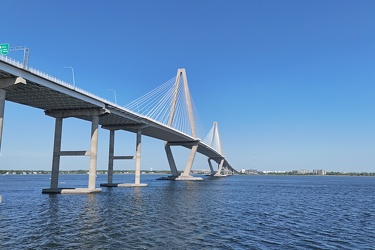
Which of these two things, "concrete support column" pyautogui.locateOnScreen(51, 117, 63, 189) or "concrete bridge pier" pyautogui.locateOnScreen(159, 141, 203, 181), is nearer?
"concrete support column" pyautogui.locateOnScreen(51, 117, 63, 189)

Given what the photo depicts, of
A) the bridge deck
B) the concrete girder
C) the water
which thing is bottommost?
the water

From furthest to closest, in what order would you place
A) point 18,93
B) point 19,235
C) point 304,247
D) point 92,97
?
1. point 92,97
2. point 18,93
3. point 19,235
4. point 304,247

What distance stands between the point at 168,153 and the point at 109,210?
266ft

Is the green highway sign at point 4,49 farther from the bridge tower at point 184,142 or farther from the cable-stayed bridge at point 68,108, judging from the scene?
the bridge tower at point 184,142

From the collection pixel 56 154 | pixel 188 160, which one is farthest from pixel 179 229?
pixel 188 160

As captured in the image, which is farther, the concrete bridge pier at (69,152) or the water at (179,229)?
the concrete bridge pier at (69,152)

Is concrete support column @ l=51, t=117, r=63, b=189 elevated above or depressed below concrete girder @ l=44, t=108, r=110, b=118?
below

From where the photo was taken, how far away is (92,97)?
51.3 meters

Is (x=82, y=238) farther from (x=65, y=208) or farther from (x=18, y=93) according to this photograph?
(x=18, y=93)

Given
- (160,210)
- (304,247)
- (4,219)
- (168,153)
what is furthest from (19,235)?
(168,153)

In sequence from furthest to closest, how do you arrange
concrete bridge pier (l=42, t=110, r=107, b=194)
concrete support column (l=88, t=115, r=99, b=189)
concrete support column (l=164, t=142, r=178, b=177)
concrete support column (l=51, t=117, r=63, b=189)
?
concrete support column (l=164, t=142, r=178, b=177) < concrete support column (l=51, t=117, r=63, b=189) < concrete support column (l=88, t=115, r=99, b=189) < concrete bridge pier (l=42, t=110, r=107, b=194)

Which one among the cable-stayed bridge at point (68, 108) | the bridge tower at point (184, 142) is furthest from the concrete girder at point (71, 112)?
the bridge tower at point (184, 142)

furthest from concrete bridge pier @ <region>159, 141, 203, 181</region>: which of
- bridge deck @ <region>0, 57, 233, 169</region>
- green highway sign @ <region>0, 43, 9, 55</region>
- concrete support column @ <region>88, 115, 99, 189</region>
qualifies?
green highway sign @ <region>0, 43, 9, 55</region>

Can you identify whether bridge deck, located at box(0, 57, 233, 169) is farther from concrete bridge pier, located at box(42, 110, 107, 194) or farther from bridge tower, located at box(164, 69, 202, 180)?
bridge tower, located at box(164, 69, 202, 180)
